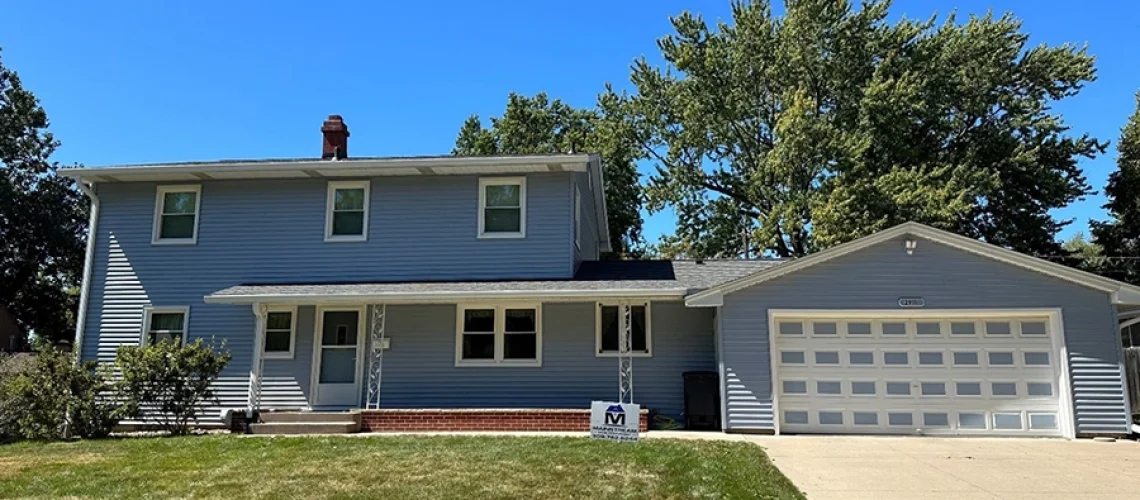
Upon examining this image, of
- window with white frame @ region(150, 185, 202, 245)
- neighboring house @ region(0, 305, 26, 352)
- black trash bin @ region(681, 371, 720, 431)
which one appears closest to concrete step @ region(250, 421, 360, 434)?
window with white frame @ region(150, 185, 202, 245)

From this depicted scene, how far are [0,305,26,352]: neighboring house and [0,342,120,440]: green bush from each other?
21.6 m

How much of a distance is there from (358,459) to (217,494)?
180 cm

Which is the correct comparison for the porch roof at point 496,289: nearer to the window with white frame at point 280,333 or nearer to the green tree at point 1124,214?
the window with white frame at point 280,333

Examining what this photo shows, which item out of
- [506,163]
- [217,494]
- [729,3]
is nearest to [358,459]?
[217,494]

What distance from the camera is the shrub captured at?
11.5 metres

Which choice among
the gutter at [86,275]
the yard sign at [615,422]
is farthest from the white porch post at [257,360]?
the yard sign at [615,422]

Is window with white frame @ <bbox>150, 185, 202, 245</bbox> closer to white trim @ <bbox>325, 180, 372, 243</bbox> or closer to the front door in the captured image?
white trim @ <bbox>325, 180, 372, 243</bbox>

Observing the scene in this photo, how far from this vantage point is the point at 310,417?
1151cm

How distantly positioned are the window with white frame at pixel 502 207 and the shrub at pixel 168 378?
16.5 ft

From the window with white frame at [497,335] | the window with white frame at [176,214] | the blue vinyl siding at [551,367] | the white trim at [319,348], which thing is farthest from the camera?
the window with white frame at [176,214]

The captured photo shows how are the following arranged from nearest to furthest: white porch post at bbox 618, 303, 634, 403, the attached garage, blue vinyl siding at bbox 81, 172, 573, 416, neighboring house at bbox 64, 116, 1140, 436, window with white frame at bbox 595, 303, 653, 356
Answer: the attached garage < neighboring house at bbox 64, 116, 1140, 436 < white porch post at bbox 618, 303, 634, 403 < window with white frame at bbox 595, 303, 653, 356 < blue vinyl siding at bbox 81, 172, 573, 416

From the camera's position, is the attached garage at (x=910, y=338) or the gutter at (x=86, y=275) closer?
the attached garage at (x=910, y=338)

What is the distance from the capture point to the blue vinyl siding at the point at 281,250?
13234 mm

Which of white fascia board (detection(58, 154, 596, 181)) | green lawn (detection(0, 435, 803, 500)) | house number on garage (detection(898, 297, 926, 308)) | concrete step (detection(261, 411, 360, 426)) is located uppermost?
white fascia board (detection(58, 154, 596, 181))
